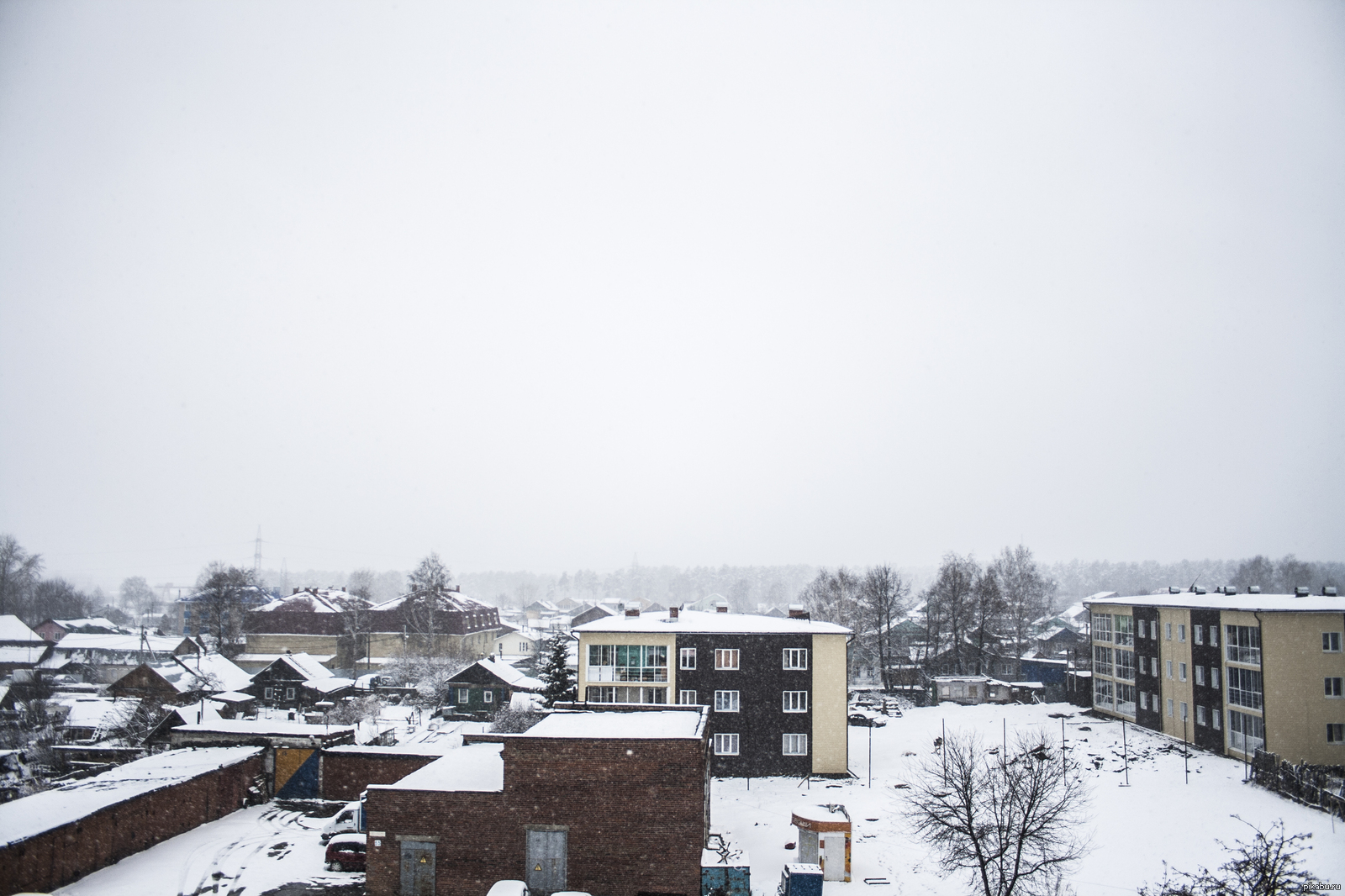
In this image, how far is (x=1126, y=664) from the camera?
142 feet

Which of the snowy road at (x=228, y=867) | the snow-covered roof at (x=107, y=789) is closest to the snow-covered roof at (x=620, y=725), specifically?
the snowy road at (x=228, y=867)

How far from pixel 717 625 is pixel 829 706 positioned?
5.89 meters

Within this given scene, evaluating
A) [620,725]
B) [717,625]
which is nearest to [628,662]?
[717,625]

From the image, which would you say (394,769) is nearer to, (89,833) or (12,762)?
(89,833)

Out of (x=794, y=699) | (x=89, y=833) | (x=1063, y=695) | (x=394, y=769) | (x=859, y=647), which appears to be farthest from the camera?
(x=859, y=647)

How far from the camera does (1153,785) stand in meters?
28.7

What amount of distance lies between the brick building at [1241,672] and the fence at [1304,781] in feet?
5.51

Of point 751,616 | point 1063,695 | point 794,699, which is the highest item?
point 751,616

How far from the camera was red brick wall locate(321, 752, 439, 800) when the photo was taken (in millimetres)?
27094

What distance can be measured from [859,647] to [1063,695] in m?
17.1

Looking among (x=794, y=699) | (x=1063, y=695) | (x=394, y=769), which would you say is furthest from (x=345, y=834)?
(x=1063, y=695)

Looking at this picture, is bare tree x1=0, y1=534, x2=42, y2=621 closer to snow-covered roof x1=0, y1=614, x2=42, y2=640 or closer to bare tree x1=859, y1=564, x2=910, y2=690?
snow-covered roof x1=0, y1=614, x2=42, y2=640

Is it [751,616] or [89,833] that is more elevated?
[751,616]

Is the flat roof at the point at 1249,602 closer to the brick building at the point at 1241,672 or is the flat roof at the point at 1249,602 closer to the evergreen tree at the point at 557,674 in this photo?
the brick building at the point at 1241,672
